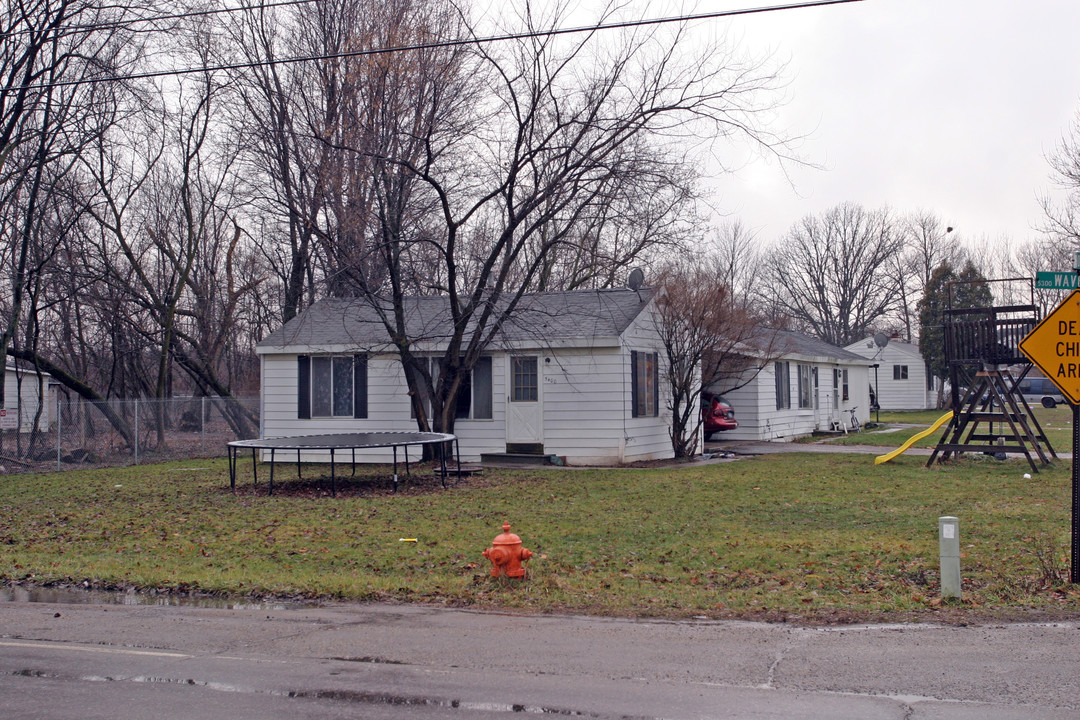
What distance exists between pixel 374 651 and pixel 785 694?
2974 millimetres

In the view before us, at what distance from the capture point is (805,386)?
32344mm

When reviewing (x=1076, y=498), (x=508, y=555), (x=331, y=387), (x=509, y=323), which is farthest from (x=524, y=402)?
(x=1076, y=498)

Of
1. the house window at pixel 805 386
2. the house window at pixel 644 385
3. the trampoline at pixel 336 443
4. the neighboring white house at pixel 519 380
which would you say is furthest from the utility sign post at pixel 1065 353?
the house window at pixel 805 386

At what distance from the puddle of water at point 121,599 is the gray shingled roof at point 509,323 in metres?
11.0

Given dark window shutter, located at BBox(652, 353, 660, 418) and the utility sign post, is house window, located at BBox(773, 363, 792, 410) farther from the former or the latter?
the utility sign post

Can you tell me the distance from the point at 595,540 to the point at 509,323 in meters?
10.7

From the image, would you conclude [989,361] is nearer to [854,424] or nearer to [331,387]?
[331,387]

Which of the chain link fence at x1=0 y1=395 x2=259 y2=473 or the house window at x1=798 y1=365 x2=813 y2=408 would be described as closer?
the chain link fence at x1=0 y1=395 x2=259 y2=473

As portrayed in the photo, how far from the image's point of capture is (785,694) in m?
5.73

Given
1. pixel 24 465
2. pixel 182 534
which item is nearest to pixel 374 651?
pixel 182 534

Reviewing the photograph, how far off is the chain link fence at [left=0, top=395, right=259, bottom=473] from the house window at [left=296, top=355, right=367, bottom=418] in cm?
454

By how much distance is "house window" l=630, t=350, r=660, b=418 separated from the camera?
21.5 m

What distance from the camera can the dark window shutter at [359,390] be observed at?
22891 mm

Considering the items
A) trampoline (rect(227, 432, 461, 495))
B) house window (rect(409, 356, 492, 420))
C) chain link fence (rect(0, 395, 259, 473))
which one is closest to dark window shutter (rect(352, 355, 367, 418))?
house window (rect(409, 356, 492, 420))
